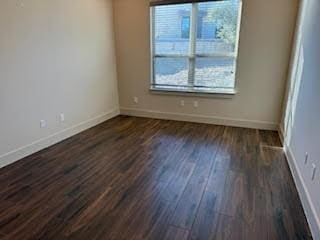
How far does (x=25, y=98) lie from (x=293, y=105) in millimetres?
3714

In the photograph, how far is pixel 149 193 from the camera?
8.20 ft

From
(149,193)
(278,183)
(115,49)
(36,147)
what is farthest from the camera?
(115,49)

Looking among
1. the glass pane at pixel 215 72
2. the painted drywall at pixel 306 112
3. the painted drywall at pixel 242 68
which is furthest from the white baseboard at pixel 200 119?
the painted drywall at pixel 306 112

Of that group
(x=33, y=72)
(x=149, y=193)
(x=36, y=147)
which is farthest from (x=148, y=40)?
(x=149, y=193)

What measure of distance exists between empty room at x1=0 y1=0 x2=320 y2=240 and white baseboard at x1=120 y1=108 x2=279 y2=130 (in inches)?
0.9

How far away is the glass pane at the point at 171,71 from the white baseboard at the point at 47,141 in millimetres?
1385

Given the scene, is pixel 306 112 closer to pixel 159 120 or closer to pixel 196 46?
pixel 196 46

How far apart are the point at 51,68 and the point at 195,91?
8.63 feet

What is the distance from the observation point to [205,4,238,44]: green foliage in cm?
419

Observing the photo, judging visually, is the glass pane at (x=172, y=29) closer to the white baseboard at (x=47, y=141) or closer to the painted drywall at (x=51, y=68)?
the painted drywall at (x=51, y=68)

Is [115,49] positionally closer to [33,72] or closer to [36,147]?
[33,72]

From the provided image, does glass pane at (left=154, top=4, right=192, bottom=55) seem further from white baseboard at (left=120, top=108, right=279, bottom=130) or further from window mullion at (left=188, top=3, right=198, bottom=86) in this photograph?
white baseboard at (left=120, top=108, right=279, bottom=130)

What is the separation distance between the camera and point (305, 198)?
2258 millimetres

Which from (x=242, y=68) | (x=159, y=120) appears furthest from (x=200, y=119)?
(x=242, y=68)
